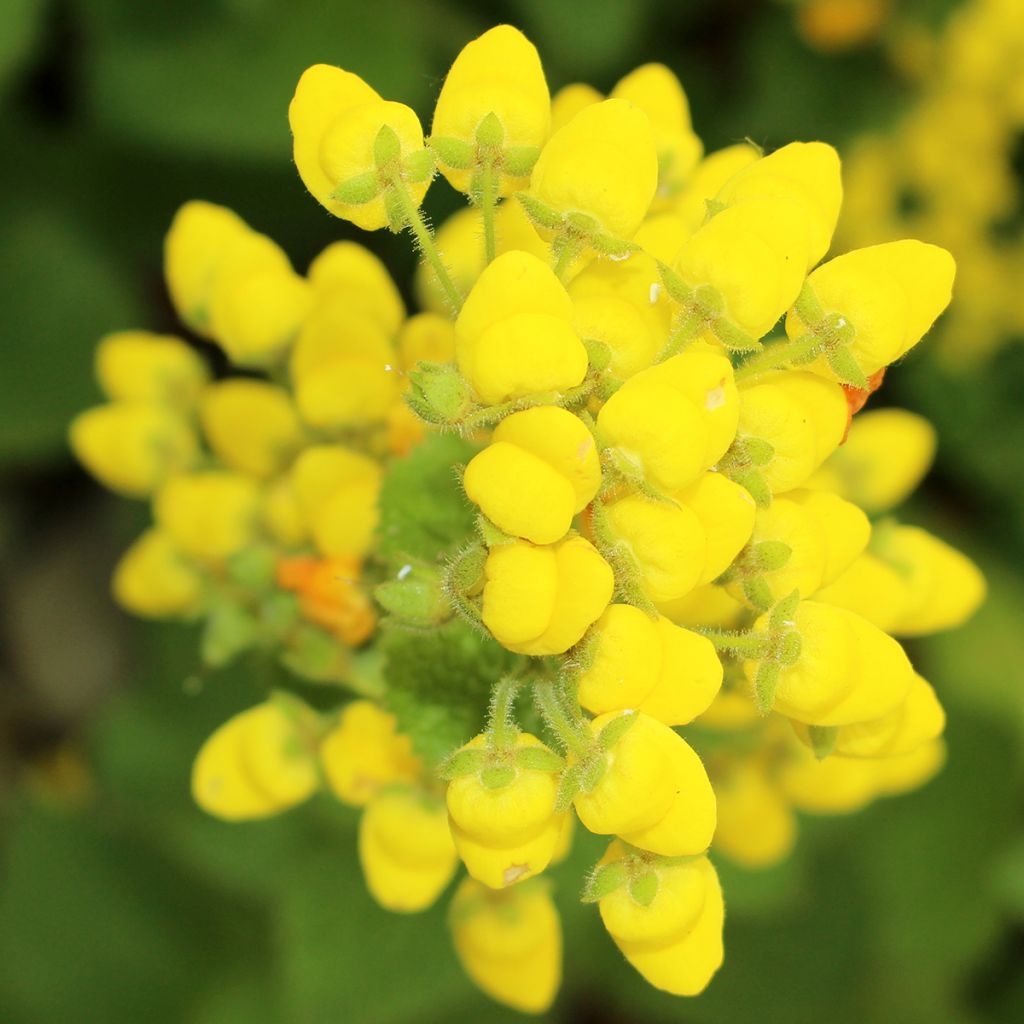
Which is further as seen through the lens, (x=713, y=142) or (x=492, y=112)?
(x=713, y=142)

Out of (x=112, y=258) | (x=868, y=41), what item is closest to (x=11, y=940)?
(x=112, y=258)

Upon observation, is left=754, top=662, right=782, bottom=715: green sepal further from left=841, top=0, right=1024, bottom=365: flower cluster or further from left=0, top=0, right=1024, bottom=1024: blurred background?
left=841, top=0, right=1024, bottom=365: flower cluster

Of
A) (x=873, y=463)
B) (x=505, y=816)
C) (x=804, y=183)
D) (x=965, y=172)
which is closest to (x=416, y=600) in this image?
(x=505, y=816)

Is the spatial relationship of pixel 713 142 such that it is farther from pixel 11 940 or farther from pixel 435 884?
pixel 11 940

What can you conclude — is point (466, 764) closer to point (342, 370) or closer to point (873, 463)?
point (342, 370)

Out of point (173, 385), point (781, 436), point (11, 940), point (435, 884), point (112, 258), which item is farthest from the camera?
point (112, 258)

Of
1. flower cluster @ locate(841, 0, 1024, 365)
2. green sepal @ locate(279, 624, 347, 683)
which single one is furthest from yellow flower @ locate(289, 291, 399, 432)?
flower cluster @ locate(841, 0, 1024, 365)
